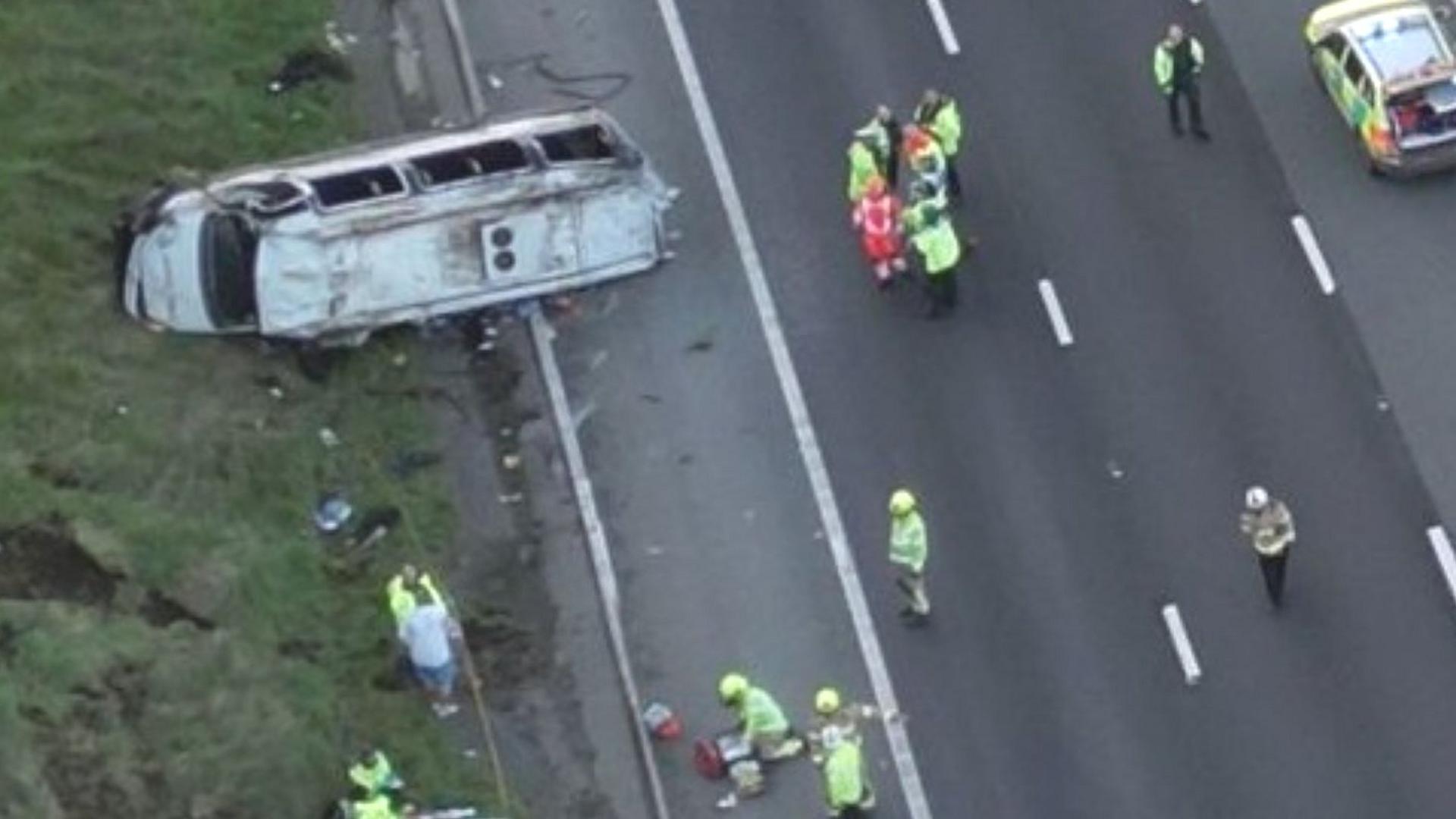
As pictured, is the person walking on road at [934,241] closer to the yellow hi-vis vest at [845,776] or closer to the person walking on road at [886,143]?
the person walking on road at [886,143]

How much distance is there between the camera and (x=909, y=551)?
1763 inches

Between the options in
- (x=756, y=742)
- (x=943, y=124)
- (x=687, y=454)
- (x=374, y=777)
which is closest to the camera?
(x=374, y=777)

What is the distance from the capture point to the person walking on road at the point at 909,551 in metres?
44.5

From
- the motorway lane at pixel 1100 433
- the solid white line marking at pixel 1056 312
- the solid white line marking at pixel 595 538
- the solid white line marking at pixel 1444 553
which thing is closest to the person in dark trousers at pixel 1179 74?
the motorway lane at pixel 1100 433

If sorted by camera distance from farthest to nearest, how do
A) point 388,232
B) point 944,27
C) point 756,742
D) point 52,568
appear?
point 944,27 < point 388,232 < point 52,568 < point 756,742

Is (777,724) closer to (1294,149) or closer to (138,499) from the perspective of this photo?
(138,499)

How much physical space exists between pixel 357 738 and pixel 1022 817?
680 centimetres

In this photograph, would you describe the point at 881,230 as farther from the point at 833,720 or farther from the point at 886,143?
the point at 833,720

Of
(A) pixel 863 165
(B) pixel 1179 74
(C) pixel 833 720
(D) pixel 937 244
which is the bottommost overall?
(C) pixel 833 720

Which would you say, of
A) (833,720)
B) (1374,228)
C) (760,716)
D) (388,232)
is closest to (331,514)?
(388,232)

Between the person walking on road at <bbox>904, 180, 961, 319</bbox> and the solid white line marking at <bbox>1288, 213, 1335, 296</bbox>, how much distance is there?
3940mm

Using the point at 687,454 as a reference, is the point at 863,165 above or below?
above

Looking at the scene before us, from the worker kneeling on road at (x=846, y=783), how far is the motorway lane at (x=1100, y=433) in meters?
1.03

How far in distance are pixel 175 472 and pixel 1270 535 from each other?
11642 mm
